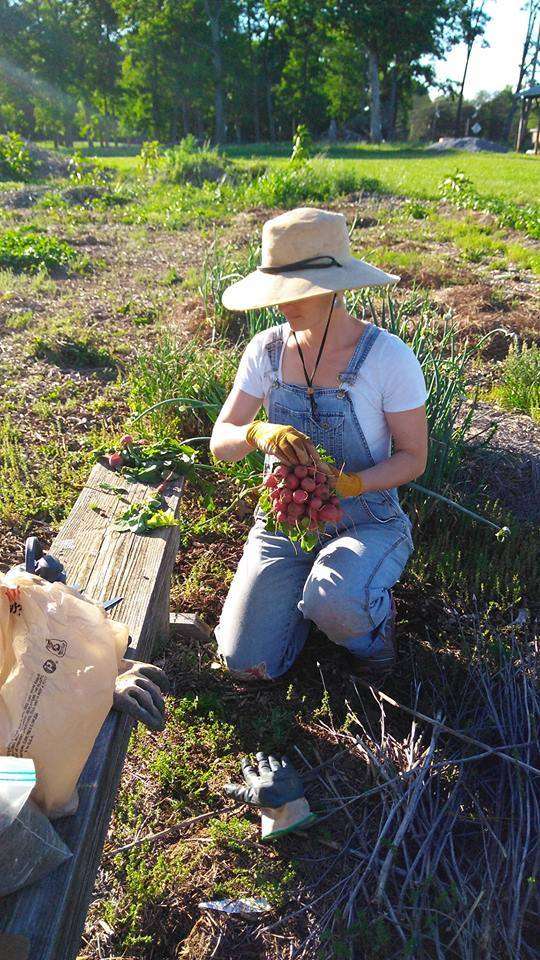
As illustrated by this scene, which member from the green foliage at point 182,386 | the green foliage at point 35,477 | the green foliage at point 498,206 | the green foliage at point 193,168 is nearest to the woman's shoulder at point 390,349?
the green foliage at point 182,386

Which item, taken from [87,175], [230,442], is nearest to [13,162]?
[87,175]

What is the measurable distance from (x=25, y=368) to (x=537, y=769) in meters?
3.81

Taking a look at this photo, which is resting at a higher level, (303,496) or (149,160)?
(149,160)

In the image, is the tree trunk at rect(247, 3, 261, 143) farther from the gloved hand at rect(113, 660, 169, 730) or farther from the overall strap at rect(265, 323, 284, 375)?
the gloved hand at rect(113, 660, 169, 730)

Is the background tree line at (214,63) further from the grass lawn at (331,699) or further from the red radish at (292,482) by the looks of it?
the red radish at (292,482)

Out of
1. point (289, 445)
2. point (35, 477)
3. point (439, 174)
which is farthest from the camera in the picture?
point (439, 174)

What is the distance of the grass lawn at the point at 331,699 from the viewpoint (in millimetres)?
1593

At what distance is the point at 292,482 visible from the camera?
75.9 inches

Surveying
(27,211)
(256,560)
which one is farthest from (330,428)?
(27,211)

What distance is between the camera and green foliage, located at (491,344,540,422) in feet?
11.6

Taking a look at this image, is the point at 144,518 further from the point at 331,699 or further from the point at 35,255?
the point at 35,255

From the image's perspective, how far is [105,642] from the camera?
155 centimetres

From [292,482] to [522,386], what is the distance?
82.5 inches

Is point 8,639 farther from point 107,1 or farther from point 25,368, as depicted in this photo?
point 107,1
